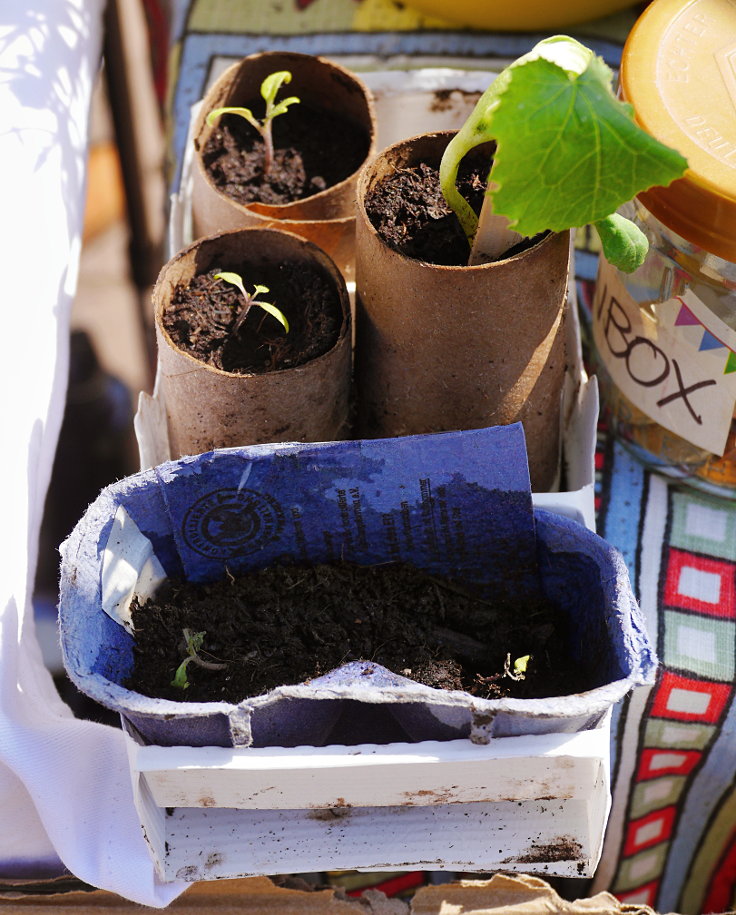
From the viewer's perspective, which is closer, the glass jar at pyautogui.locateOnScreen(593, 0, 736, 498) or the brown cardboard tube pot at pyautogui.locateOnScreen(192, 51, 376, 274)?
the glass jar at pyautogui.locateOnScreen(593, 0, 736, 498)

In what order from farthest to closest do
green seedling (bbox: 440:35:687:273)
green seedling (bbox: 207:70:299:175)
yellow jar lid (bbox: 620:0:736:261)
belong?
green seedling (bbox: 207:70:299:175), yellow jar lid (bbox: 620:0:736:261), green seedling (bbox: 440:35:687:273)

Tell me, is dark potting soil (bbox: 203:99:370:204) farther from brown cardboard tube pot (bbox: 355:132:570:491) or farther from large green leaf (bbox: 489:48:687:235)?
large green leaf (bbox: 489:48:687:235)

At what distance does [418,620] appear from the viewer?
0.57m

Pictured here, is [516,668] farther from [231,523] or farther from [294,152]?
[294,152]

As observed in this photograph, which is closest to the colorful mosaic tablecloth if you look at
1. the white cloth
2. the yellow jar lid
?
the white cloth

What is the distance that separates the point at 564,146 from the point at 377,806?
0.38m

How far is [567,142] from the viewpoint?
1.42 ft

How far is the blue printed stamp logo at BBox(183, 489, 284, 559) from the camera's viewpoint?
0.57 metres

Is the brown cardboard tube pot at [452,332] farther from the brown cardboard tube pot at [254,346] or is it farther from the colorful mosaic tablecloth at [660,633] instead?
the colorful mosaic tablecloth at [660,633]

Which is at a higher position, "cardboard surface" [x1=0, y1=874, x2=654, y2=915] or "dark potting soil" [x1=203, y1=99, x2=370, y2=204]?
"dark potting soil" [x1=203, y1=99, x2=370, y2=204]

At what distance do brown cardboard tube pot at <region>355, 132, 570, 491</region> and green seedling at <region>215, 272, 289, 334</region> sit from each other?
6cm

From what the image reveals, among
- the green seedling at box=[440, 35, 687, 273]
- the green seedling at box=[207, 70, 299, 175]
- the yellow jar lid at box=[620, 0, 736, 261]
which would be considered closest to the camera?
the green seedling at box=[440, 35, 687, 273]

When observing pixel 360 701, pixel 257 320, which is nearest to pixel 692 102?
pixel 257 320

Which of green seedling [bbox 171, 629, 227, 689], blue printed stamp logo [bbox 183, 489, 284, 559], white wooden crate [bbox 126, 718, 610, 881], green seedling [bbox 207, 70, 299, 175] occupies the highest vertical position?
green seedling [bbox 207, 70, 299, 175]
